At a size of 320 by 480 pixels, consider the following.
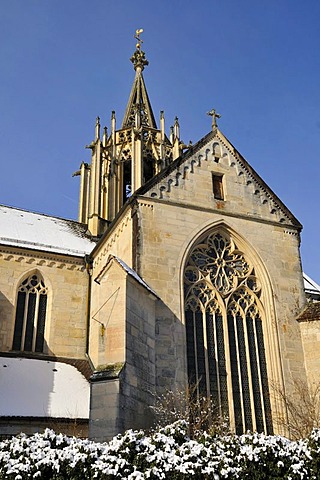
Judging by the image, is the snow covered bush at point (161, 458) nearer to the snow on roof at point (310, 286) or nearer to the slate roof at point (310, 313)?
the slate roof at point (310, 313)

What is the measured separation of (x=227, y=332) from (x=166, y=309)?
93.5 inches

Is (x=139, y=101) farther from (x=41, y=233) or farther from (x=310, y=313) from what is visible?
(x=310, y=313)

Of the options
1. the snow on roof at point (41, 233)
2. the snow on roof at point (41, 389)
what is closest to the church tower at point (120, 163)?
the snow on roof at point (41, 233)

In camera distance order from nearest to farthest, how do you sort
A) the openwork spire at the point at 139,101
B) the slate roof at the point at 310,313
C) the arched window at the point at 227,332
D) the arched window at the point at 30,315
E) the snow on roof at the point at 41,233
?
the arched window at the point at 227,332 → the slate roof at the point at 310,313 → the arched window at the point at 30,315 → the snow on roof at the point at 41,233 → the openwork spire at the point at 139,101

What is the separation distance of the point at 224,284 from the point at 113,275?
192 inches

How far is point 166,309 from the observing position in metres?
16.8

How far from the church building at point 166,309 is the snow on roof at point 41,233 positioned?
0.12 meters

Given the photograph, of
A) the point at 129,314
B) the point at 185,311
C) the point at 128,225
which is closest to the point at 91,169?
the point at 128,225

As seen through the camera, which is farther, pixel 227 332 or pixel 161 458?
pixel 227 332

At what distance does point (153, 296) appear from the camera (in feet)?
54.0

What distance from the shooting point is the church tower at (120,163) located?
103 feet

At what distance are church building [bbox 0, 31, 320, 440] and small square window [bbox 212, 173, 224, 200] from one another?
0.08 m

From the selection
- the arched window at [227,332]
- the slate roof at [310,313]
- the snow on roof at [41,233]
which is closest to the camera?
the arched window at [227,332]

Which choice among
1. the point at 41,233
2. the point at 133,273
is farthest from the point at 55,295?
the point at 133,273
